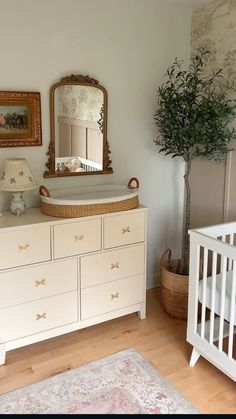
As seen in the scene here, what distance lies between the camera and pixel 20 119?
2451mm

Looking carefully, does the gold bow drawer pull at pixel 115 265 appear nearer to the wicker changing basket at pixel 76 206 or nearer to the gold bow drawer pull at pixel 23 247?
the wicker changing basket at pixel 76 206

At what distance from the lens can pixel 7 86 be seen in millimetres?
2379

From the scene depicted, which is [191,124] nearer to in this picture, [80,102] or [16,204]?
[80,102]

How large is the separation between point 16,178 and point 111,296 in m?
1.04

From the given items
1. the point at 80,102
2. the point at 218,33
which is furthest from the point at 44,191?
the point at 218,33

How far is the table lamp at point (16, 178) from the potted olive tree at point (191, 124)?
3.49 ft

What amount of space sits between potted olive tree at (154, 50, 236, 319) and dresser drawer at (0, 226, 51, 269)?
102cm

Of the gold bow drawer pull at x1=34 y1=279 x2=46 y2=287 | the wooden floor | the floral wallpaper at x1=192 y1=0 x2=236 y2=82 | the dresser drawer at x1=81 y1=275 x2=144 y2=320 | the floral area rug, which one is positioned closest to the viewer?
the floral area rug

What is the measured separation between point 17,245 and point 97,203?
575 mm

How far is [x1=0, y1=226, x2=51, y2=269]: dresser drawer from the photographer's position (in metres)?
2.14

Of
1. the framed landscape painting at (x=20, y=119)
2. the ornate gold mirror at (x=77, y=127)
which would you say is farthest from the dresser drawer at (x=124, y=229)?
the framed landscape painting at (x=20, y=119)

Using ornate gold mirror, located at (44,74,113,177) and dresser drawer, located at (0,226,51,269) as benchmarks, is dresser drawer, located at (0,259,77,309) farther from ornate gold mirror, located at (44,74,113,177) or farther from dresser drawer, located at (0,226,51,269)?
ornate gold mirror, located at (44,74,113,177)

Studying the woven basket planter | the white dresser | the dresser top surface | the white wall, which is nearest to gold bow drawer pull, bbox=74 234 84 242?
the white dresser

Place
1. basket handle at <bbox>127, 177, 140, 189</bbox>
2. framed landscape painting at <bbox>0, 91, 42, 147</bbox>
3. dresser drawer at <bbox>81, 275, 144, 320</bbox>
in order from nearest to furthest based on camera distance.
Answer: framed landscape painting at <bbox>0, 91, 42, 147</bbox> < dresser drawer at <bbox>81, 275, 144, 320</bbox> < basket handle at <bbox>127, 177, 140, 189</bbox>
